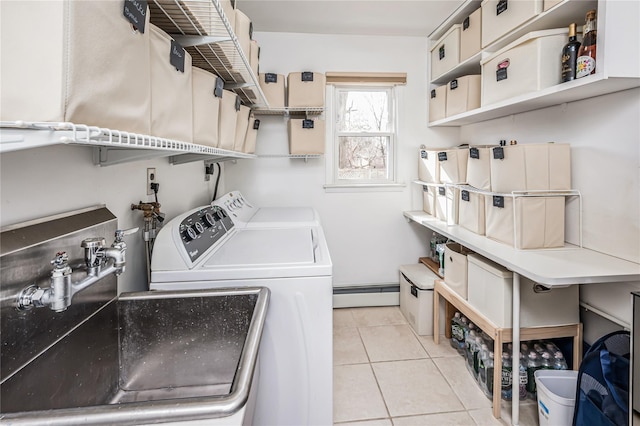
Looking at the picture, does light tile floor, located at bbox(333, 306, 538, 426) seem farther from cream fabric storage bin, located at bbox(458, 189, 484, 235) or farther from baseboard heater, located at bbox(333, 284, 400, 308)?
cream fabric storage bin, located at bbox(458, 189, 484, 235)

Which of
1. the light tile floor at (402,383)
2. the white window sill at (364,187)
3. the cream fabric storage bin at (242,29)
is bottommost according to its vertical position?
the light tile floor at (402,383)

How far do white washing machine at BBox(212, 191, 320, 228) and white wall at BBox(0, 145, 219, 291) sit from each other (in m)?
0.50

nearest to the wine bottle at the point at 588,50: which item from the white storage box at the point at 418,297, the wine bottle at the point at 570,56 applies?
the wine bottle at the point at 570,56

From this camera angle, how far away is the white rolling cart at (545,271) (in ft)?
4.90

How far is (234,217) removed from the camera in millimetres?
2324

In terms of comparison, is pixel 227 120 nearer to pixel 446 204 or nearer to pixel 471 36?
pixel 446 204

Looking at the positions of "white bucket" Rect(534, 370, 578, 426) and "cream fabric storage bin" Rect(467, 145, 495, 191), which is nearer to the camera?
"white bucket" Rect(534, 370, 578, 426)

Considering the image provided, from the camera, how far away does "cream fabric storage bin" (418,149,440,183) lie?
9.87 feet

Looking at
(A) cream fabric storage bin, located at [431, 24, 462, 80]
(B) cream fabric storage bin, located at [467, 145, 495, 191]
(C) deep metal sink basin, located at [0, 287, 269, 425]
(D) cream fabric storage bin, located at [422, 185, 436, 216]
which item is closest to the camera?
(C) deep metal sink basin, located at [0, 287, 269, 425]

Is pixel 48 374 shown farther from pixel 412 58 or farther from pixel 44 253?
pixel 412 58

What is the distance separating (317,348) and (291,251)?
455mm

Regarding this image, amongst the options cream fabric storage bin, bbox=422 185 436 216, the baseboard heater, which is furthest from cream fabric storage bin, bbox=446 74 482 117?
the baseboard heater

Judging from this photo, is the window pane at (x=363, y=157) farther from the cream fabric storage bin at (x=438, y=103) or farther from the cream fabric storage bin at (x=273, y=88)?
the cream fabric storage bin at (x=273, y=88)

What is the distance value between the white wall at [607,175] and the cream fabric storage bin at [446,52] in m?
1.02
